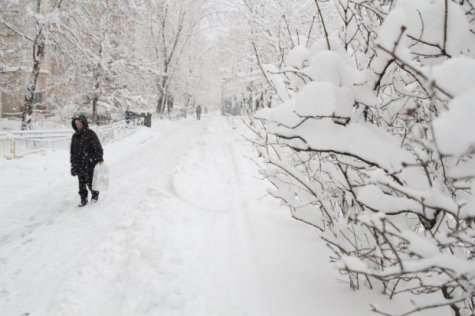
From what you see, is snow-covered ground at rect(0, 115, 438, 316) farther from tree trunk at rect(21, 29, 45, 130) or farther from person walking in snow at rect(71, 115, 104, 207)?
tree trunk at rect(21, 29, 45, 130)

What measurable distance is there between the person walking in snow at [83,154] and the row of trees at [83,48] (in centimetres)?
828

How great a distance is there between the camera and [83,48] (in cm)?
1609

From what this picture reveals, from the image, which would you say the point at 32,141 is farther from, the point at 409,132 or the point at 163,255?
the point at 409,132

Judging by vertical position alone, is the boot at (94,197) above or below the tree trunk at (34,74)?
below

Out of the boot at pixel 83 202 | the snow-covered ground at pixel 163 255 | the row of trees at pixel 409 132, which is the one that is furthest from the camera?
the boot at pixel 83 202

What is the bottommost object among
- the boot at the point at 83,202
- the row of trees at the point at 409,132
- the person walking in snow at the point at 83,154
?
the boot at the point at 83,202

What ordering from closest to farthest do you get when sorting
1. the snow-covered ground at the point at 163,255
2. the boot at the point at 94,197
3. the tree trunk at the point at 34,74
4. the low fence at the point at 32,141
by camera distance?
the snow-covered ground at the point at 163,255
the boot at the point at 94,197
the low fence at the point at 32,141
the tree trunk at the point at 34,74

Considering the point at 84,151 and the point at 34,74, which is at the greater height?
the point at 34,74

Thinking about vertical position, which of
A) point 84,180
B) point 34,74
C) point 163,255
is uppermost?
point 34,74

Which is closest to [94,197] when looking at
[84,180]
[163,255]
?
[84,180]

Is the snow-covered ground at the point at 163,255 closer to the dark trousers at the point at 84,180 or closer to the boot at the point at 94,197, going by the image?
the boot at the point at 94,197

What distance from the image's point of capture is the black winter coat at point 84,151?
7.86m

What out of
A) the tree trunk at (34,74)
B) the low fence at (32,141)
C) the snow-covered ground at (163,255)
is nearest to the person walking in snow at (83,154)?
the snow-covered ground at (163,255)

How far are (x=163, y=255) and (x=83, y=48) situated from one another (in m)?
13.7
